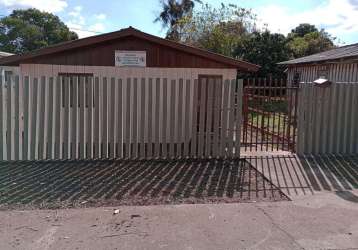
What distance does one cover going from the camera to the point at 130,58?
1120 cm

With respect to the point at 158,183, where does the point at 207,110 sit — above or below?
above

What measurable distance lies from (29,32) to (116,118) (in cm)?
6272

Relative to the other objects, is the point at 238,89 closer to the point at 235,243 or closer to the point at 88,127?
the point at 88,127

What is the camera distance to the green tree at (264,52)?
94.7ft

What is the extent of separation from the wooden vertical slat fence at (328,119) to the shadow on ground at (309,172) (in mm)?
313

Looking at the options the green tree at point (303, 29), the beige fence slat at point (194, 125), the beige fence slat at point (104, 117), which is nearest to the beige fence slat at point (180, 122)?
the beige fence slat at point (194, 125)

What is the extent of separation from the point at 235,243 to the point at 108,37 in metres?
7.52

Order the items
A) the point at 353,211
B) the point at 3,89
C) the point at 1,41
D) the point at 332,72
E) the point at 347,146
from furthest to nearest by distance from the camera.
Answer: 1. the point at 1,41
2. the point at 332,72
3. the point at 347,146
4. the point at 3,89
5. the point at 353,211

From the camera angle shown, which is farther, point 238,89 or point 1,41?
point 1,41

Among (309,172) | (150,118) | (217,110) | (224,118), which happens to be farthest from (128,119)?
(309,172)

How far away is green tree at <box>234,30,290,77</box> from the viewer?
2888 cm

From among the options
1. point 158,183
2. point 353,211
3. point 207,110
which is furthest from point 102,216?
point 207,110

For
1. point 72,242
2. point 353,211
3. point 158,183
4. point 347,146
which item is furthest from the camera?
point 347,146

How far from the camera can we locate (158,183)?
720 centimetres
